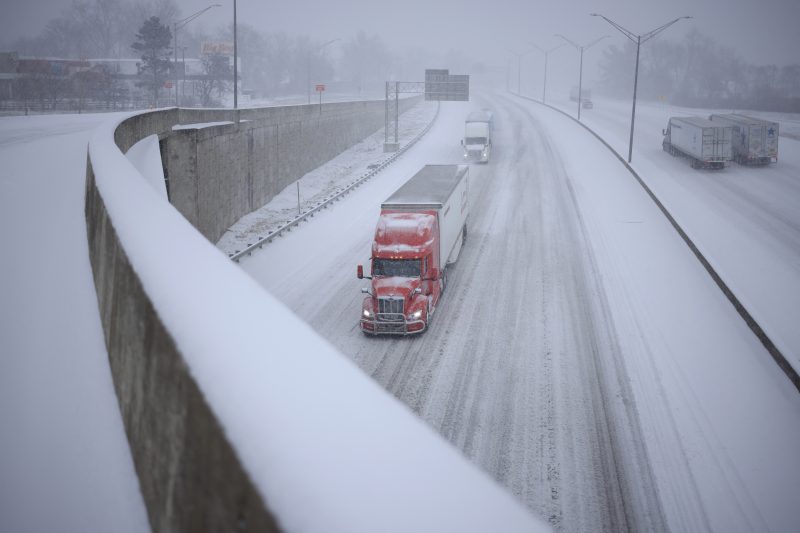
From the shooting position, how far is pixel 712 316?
21062mm

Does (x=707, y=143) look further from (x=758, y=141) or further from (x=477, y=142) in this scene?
(x=477, y=142)

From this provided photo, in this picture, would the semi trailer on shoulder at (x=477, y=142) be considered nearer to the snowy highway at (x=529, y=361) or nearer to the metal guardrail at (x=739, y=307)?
the snowy highway at (x=529, y=361)

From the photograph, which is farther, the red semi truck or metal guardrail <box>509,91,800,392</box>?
the red semi truck

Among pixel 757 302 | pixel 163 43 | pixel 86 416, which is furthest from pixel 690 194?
pixel 163 43

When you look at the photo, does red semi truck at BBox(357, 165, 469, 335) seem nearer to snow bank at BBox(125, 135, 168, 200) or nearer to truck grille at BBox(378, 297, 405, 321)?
truck grille at BBox(378, 297, 405, 321)

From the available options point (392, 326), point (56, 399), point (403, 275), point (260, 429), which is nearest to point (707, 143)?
point (403, 275)

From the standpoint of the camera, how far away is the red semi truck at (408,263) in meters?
19.9

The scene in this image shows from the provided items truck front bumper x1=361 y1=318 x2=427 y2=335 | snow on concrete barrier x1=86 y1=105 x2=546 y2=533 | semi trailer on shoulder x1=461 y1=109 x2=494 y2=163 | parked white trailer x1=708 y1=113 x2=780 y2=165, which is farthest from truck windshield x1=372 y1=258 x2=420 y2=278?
parked white trailer x1=708 y1=113 x2=780 y2=165

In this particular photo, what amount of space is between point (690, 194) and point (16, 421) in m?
40.1

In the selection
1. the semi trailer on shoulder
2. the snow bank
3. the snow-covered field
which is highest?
the semi trailer on shoulder

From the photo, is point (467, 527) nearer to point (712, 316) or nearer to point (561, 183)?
point (712, 316)

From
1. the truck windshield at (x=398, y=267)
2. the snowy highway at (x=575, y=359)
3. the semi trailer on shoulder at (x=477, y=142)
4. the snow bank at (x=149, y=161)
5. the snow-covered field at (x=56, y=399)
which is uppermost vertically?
the semi trailer on shoulder at (x=477, y=142)

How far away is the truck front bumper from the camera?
19766 millimetres

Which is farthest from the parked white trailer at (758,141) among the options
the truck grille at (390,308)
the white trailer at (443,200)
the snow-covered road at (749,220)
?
the truck grille at (390,308)
